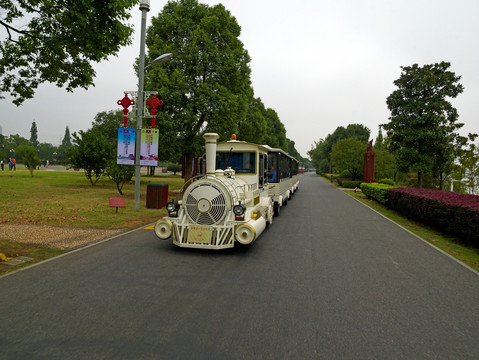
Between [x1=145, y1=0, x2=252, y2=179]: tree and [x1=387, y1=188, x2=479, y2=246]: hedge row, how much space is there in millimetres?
12296

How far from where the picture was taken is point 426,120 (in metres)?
24.0

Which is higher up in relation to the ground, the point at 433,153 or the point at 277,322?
the point at 433,153

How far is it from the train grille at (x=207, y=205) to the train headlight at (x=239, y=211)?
0.94ft

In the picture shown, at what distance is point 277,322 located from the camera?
3.84m

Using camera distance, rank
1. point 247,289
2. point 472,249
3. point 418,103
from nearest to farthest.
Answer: point 247,289 < point 472,249 < point 418,103

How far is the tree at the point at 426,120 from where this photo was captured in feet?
78.4

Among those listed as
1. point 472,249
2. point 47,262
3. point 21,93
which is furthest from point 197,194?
point 21,93

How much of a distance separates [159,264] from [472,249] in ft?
28.6

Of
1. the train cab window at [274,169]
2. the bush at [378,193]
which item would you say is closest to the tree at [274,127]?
the bush at [378,193]

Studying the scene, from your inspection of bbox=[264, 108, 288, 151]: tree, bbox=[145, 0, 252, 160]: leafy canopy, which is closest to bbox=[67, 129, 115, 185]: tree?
bbox=[145, 0, 252, 160]: leafy canopy

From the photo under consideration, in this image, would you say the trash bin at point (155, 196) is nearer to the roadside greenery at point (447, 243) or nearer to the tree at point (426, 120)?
the roadside greenery at point (447, 243)

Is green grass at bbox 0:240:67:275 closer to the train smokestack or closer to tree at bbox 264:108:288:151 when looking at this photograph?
the train smokestack

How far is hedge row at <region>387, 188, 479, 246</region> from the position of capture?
8.36 meters

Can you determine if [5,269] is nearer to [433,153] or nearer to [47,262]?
[47,262]
